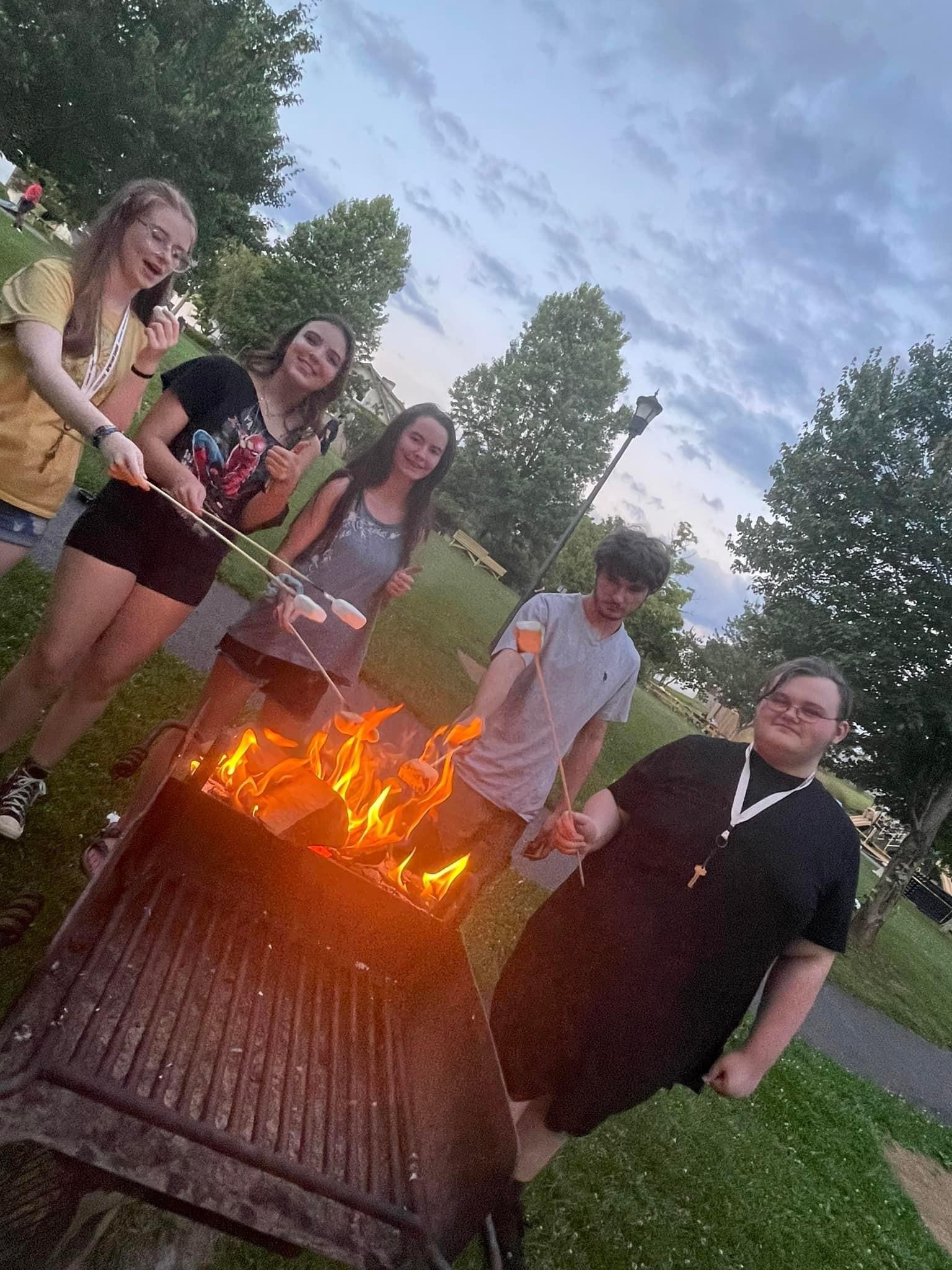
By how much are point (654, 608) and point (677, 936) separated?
22.3 metres

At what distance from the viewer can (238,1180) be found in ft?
4.92

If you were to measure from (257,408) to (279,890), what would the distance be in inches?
67.2

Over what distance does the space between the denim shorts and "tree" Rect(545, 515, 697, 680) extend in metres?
20.1

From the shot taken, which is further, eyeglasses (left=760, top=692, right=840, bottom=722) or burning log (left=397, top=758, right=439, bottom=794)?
burning log (left=397, top=758, right=439, bottom=794)

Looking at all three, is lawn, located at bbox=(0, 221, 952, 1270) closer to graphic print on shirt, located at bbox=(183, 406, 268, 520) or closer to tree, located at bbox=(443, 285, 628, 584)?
graphic print on shirt, located at bbox=(183, 406, 268, 520)

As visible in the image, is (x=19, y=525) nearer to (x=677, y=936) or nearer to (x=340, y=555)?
(x=340, y=555)

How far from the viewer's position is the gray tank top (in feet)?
9.92

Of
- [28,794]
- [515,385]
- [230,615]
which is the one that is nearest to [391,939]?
[28,794]

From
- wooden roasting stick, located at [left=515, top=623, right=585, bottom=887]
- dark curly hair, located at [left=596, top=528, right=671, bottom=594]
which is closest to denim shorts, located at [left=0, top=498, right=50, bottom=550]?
wooden roasting stick, located at [left=515, top=623, right=585, bottom=887]

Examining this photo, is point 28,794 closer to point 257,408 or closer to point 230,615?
point 257,408

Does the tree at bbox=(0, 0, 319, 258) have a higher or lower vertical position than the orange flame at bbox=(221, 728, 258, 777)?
higher

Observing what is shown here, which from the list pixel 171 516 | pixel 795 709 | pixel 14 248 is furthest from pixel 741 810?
pixel 14 248

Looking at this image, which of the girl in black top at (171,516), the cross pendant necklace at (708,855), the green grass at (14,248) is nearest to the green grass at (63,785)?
the girl in black top at (171,516)

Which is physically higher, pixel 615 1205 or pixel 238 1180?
pixel 238 1180
